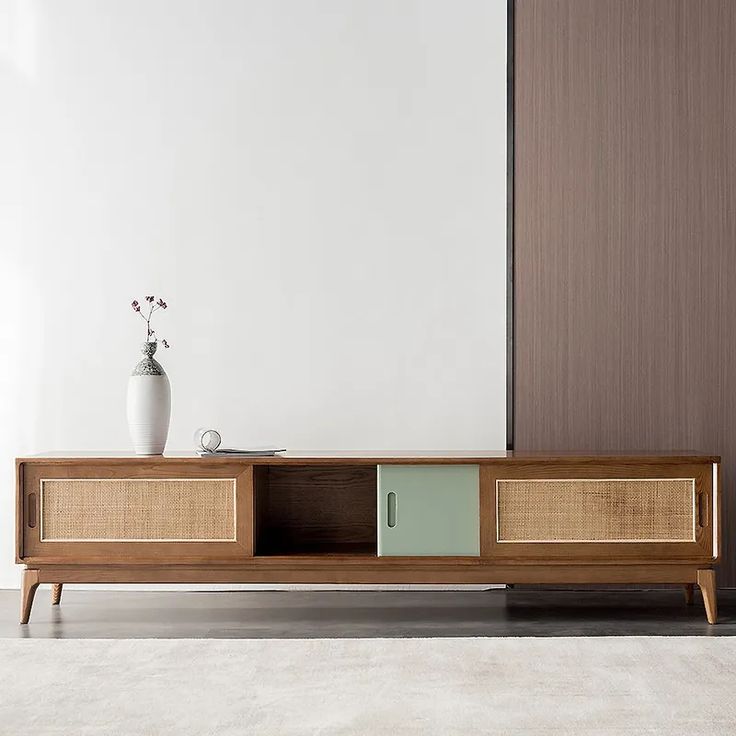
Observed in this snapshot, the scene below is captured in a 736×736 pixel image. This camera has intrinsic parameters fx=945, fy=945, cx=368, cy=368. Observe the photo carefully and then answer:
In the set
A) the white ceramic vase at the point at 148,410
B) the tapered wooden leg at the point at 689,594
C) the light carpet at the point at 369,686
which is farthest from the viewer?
the tapered wooden leg at the point at 689,594

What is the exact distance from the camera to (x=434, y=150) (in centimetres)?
350

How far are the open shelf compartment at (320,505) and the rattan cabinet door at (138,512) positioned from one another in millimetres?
367

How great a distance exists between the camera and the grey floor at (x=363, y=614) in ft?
9.36

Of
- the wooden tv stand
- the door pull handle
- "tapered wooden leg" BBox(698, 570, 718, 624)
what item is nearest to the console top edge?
the wooden tv stand

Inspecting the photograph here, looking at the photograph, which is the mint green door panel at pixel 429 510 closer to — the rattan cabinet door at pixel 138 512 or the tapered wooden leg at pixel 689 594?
the rattan cabinet door at pixel 138 512

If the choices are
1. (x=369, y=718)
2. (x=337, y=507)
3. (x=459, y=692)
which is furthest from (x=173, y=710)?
(x=337, y=507)

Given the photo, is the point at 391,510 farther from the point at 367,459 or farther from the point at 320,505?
the point at 320,505

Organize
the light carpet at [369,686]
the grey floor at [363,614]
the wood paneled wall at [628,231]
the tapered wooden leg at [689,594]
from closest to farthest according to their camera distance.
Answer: the light carpet at [369,686] → the grey floor at [363,614] → the tapered wooden leg at [689,594] → the wood paneled wall at [628,231]

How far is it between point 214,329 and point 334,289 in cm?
47

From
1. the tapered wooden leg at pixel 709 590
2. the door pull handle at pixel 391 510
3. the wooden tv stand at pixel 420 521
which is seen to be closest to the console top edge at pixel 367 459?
the wooden tv stand at pixel 420 521

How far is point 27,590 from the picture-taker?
2947 mm

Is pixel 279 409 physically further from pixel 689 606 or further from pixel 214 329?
pixel 689 606

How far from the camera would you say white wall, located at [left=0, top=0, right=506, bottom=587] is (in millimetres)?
3486

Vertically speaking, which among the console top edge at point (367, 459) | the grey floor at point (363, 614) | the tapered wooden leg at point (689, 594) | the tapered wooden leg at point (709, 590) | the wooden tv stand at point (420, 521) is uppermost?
the console top edge at point (367, 459)
